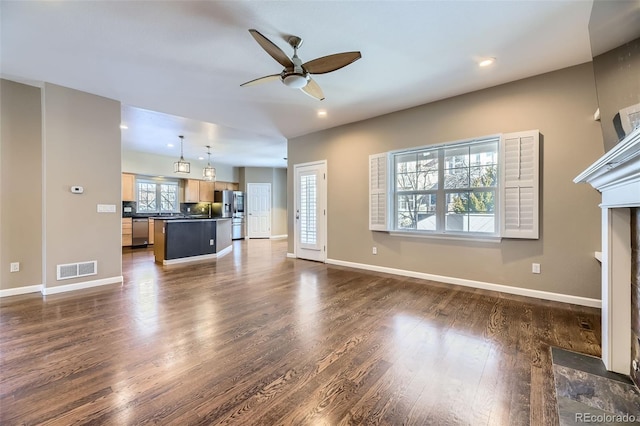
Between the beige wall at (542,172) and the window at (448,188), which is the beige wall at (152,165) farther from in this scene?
the window at (448,188)

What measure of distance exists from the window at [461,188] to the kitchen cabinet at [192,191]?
22.5 ft

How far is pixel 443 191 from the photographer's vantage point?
4008mm

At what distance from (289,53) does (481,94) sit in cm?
263

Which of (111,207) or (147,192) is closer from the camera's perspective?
(111,207)

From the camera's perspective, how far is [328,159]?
543 centimetres

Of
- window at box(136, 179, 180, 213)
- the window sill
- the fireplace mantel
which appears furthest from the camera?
window at box(136, 179, 180, 213)

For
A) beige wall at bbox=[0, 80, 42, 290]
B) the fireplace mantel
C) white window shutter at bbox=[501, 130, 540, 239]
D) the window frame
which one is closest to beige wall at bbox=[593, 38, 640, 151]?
the fireplace mantel

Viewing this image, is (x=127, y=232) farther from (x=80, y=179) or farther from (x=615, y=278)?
(x=615, y=278)

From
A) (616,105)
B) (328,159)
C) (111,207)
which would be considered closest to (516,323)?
(616,105)

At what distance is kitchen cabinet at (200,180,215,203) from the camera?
9445 mm

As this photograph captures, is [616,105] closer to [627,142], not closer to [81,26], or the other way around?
[627,142]

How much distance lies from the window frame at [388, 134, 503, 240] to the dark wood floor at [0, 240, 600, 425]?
0.82m

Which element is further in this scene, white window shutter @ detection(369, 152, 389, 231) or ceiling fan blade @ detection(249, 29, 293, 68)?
white window shutter @ detection(369, 152, 389, 231)

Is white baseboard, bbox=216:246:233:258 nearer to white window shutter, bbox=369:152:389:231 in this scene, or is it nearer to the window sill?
white window shutter, bbox=369:152:389:231
